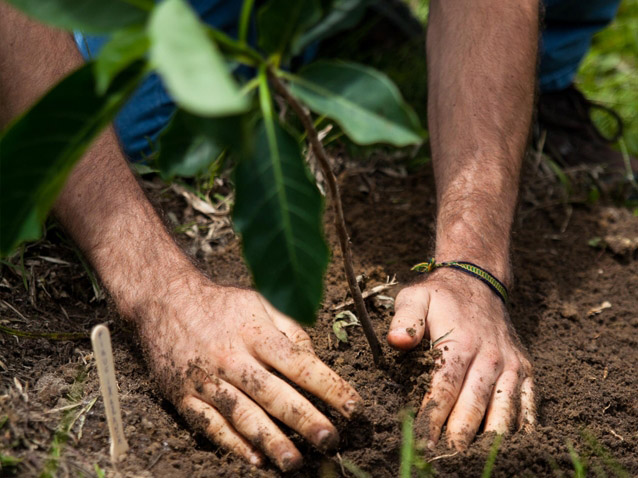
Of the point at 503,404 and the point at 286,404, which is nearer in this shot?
the point at 286,404

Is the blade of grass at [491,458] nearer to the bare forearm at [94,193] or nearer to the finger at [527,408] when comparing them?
the finger at [527,408]

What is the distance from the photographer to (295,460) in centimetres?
118

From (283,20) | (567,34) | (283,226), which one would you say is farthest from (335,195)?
(567,34)

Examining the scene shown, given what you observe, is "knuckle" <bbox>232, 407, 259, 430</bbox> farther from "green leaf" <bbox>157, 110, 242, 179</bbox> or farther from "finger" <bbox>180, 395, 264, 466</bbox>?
"green leaf" <bbox>157, 110, 242, 179</bbox>

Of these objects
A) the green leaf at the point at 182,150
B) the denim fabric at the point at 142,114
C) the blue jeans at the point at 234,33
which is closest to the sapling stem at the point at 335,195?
the green leaf at the point at 182,150

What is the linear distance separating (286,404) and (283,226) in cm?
46

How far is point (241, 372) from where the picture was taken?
1.26m

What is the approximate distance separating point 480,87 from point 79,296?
1239 mm

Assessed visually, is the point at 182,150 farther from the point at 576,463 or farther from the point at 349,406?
the point at 576,463

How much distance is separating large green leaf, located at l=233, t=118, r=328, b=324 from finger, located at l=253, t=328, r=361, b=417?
0.39 meters

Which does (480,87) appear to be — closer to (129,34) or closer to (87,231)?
(87,231)

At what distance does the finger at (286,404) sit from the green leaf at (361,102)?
0.59 m

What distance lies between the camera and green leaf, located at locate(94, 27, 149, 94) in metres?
0.71

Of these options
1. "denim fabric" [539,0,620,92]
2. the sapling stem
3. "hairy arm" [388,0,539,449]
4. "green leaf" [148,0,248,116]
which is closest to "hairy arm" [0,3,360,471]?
the sapling stem
